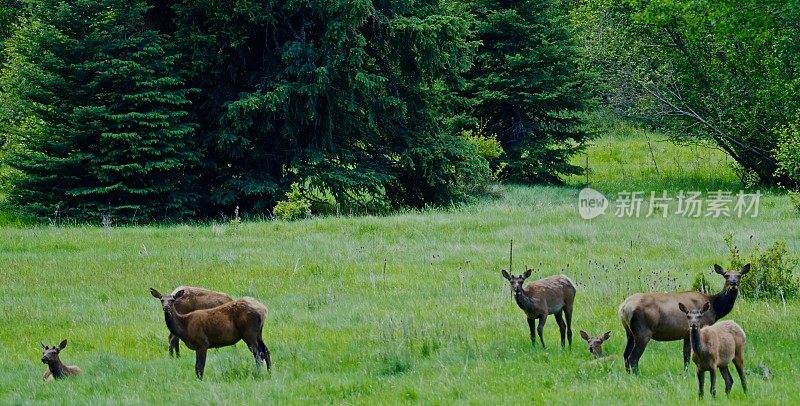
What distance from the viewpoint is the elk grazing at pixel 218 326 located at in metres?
10.6

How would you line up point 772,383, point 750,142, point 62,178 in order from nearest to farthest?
point 772,383 → point 62,178 → point 750,142

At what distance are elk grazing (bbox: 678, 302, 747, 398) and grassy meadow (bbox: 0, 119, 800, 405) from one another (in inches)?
9.3

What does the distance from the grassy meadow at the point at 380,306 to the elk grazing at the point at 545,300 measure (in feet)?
0.95

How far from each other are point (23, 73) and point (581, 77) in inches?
775

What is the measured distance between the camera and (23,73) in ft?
88.4

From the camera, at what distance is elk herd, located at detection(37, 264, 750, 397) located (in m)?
9.32

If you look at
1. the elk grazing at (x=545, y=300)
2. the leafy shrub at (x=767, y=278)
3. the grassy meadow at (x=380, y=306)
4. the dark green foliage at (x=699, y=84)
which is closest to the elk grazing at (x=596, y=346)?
the grassy meadow at (x=380, y=306)

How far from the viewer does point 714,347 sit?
8.97 meters

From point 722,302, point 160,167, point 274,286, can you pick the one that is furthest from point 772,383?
point 160,167

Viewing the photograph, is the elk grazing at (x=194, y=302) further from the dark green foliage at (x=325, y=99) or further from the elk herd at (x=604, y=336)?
the dark green foliage at (x=325, y=99)

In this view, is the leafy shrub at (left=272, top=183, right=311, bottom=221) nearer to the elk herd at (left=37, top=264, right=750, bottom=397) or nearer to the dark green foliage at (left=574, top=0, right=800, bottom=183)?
the dark green foliage at (left=574, top=0, right=800, bottom=183)

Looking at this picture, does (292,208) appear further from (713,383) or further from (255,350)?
(713,383)

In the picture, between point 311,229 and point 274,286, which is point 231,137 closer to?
point 311,229

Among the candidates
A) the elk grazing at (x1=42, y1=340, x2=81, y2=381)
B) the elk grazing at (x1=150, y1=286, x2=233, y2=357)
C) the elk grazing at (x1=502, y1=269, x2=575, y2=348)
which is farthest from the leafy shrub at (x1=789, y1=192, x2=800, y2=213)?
the elk grazing at (x1=42, y1=340, x2=81, y2=381)
